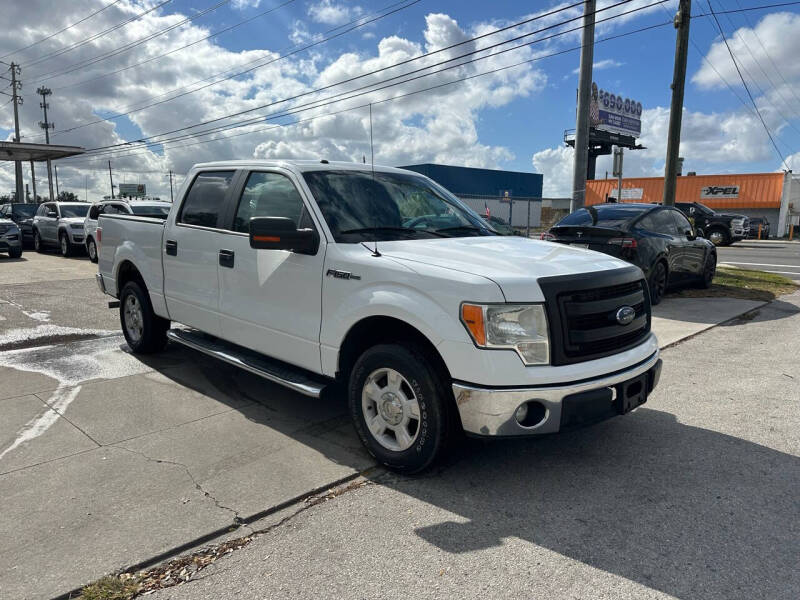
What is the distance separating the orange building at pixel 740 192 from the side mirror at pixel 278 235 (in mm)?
41243

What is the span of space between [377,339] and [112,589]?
6.33 feet

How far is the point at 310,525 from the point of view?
9.96ft

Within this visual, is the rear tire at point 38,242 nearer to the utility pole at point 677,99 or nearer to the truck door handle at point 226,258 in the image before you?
the truck door handle at point 226,258

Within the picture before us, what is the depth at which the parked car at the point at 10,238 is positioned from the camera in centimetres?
1723

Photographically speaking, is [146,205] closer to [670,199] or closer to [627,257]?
[627,257]

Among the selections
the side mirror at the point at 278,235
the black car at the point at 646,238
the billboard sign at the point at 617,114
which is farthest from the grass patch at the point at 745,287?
the billboard sign at the point at 617,114

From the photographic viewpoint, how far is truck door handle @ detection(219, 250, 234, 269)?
4.64 m

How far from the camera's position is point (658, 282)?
9.36 m

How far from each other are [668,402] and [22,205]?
89.2ft

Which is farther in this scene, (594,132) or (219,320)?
(594,132)

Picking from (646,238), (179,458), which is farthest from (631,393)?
(646,238)

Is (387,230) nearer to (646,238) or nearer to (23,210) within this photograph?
(646,238)

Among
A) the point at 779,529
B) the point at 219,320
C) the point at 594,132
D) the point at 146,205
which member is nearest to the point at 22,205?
the point at 146,205

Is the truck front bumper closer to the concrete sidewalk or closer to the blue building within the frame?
the concrete sidewalk
